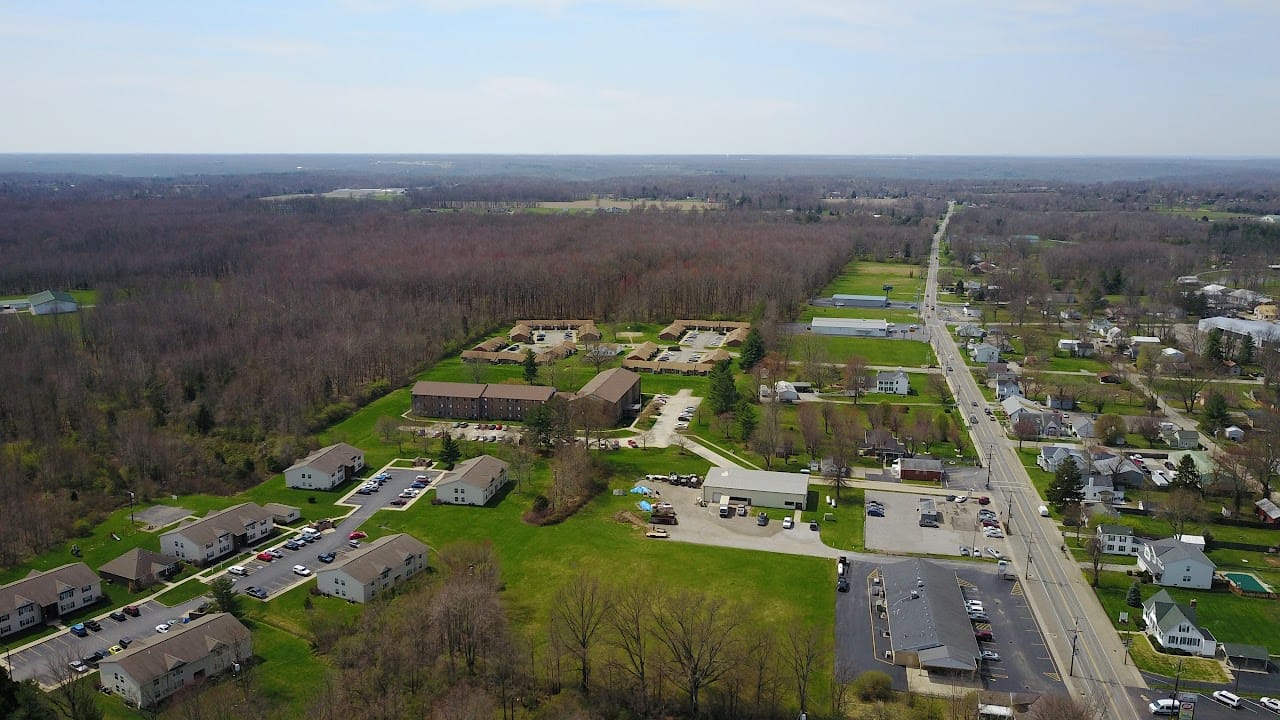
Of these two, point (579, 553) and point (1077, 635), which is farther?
point (579, 553)

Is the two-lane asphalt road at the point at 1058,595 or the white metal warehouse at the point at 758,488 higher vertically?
the white metal warehouse at the point at 758,488

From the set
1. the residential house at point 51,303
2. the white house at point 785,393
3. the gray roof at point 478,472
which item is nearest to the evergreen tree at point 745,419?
the white house at point 785,393

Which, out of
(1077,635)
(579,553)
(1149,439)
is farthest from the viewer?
(1149,439)

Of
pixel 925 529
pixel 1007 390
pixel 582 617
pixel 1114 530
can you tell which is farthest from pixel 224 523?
pixel 1007 390

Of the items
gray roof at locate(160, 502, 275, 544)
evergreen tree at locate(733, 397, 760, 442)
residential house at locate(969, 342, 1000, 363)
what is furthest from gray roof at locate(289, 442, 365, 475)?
residential house at locate(969, 342, 1000, 363)

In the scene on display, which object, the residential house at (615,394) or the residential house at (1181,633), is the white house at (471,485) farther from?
the residential house at (1181,633)

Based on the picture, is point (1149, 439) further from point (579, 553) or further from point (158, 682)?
point (158, 682)

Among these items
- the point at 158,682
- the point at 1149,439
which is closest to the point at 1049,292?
the point at 1149,439

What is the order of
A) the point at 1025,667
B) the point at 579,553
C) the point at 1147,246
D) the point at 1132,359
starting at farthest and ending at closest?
the point at 1147,246 → the point at 1132,359 → the point at 579,553 → the point at 1025,667
